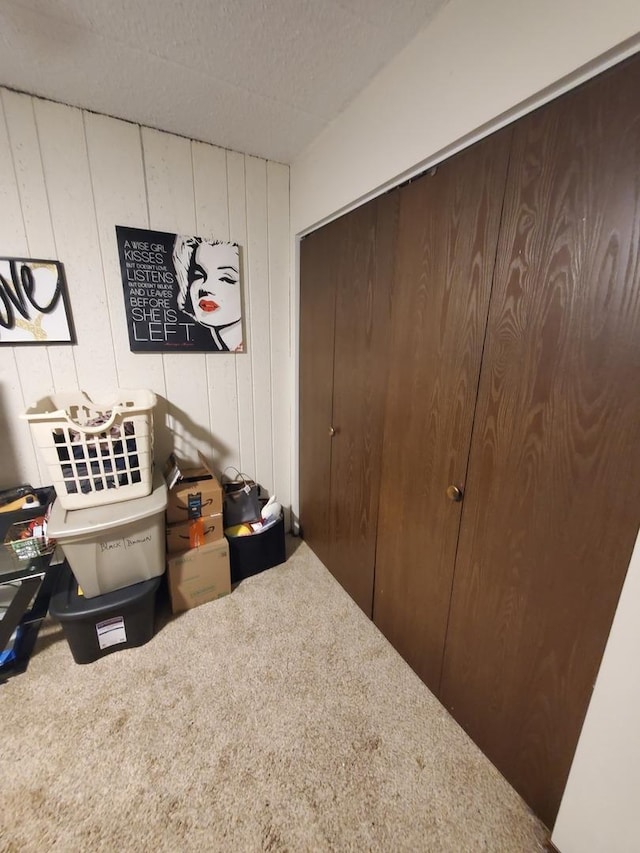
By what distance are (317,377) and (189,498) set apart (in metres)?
0.96

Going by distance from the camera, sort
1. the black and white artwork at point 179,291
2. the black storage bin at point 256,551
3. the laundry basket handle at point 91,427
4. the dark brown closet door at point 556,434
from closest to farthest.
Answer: the dark brown closet door at point 556,434 < the laundry basket handle at point 91,427 < the black and white artwork at point 179,291 < the black storage bin at point 256,551

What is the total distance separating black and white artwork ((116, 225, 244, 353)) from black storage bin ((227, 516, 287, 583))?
44.0 inches

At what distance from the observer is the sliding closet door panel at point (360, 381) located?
4.55 ft

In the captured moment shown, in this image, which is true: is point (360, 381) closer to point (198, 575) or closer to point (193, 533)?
point (193, 533)

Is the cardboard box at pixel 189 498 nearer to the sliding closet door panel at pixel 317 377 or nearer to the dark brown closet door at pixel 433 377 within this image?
the sliding closet door panel at pixel 317 377

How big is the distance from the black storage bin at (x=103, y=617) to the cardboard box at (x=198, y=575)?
15cm

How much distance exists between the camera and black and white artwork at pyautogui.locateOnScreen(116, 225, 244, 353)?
1706mm

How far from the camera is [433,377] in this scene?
1.19m

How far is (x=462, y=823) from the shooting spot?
102 centimetres

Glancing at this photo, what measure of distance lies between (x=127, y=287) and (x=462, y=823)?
2464 mm

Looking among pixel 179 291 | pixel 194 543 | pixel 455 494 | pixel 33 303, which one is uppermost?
pixel 179 291

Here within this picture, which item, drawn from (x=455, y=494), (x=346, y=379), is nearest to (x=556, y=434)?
(x=455, y=494)

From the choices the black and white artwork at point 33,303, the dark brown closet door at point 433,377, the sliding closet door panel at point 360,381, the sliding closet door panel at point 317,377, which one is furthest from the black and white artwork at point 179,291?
the dark brown closet door at point 433,377

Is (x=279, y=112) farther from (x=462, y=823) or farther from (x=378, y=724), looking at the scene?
(x=462, y=823)
